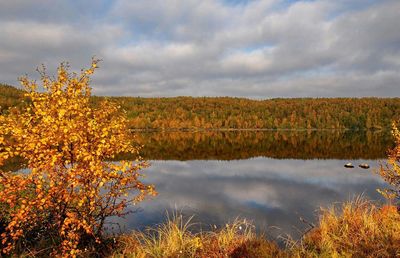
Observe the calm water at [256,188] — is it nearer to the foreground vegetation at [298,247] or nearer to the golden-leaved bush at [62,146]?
the foreground vegetation at [298,247]

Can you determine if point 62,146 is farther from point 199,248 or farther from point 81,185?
point 199,248

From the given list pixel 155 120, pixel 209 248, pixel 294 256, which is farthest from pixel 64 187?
pixel 155 120

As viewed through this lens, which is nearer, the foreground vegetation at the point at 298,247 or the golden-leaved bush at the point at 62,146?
the golden-leaved bush at the point at 62,146

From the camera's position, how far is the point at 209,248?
11.0m

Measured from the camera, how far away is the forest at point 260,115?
160000 millimetres

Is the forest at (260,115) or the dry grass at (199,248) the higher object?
the dry grass at (199,248)

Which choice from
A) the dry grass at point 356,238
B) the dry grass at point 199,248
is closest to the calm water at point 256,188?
the dry grass at point 199,248

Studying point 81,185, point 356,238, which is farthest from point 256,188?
point 81,185

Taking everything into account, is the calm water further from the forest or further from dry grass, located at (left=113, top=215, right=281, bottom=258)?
the forest

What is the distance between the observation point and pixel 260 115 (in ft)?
584

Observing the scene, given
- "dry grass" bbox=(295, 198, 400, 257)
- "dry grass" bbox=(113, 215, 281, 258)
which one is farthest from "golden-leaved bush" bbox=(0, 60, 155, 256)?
"dry grass" bbox=(295, 198, 400, 257)

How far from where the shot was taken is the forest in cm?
16000

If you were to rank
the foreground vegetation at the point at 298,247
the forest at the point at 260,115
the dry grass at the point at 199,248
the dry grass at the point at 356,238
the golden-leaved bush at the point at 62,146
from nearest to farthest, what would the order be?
the golden-leaved bush at the point at 62,146 → the dry grass at the point at 356,238 → the foreground vegetation at the point at 298,247 → the dry grass at the point at 199,248 → the forest at the point at 260,115

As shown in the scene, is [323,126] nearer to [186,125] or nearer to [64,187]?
[186,125]
